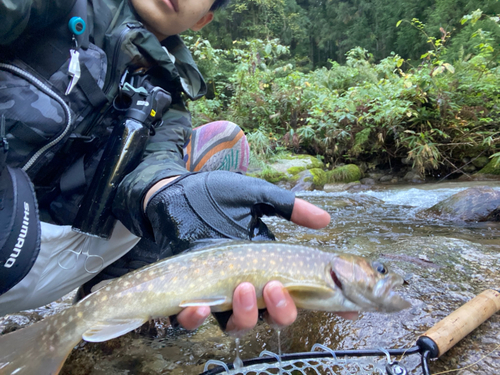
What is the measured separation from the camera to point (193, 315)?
108 centimetres

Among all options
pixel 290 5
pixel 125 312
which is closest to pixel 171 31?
pixel 125 312

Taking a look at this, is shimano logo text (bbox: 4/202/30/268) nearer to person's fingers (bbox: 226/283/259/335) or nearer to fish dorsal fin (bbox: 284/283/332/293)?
person's fingers (bbox: 226/283/259/335)

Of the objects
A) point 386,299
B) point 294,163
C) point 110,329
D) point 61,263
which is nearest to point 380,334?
point 386,299

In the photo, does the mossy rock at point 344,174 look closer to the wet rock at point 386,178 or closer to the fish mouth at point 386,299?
the wet rock at point 386,178

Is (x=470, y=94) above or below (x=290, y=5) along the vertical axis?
below

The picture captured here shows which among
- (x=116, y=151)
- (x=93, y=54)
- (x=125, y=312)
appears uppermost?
(x=93, y=54)

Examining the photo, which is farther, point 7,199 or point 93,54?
point 93,54

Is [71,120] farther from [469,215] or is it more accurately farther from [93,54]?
Answer: [469,215]

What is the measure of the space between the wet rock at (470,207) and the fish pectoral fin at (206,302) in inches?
174

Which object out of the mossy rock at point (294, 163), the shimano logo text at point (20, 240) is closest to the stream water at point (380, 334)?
the shimano logo text at point (20, 240)

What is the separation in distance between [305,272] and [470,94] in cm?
921

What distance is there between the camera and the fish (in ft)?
3.57

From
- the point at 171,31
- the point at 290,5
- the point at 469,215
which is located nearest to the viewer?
the point at 171,31

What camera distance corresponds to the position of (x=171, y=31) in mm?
2072
